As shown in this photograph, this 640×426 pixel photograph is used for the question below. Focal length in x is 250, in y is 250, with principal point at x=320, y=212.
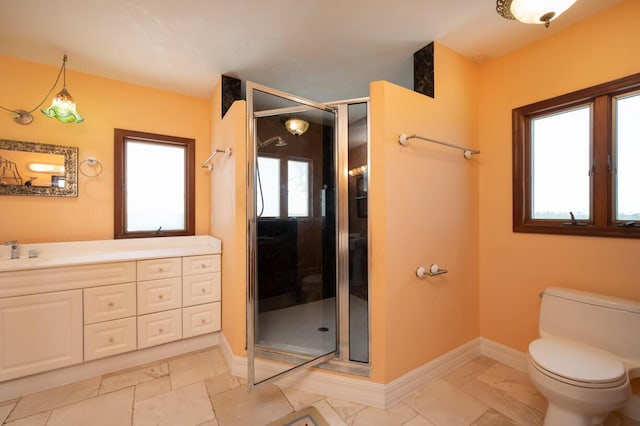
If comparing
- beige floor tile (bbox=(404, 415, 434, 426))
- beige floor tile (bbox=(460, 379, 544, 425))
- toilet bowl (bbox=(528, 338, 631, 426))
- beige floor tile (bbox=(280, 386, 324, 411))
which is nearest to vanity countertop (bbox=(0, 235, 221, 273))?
beige floor tile (bbox=(280, 386, 324, 411))

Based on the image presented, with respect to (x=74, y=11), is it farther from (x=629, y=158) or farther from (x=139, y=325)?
(x=629, y=158)

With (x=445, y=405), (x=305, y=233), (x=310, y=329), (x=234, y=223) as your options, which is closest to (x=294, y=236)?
(x=305, y=233)

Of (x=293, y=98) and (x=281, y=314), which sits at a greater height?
(x=293, y=98)

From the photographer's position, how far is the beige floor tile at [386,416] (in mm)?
1428

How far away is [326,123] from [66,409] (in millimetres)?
2481

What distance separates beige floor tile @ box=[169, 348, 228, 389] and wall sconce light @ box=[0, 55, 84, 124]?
2.14 meters

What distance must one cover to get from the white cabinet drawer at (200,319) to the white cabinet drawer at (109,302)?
1.28 ft

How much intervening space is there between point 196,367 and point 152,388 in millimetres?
309

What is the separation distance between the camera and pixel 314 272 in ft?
7.02

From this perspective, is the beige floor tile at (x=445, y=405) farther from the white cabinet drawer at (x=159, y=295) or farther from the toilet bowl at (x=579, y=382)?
the white cabinet drawer at (x=159, y=295)

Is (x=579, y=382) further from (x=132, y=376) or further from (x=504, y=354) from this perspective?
(x=132, y=376)

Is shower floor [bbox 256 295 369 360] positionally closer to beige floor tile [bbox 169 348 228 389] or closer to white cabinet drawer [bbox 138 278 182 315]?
beige floor tile [bbox 169 348 228 389]

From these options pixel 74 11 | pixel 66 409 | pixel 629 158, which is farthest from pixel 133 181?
pixel 629 158

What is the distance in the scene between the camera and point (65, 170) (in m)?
2.15
